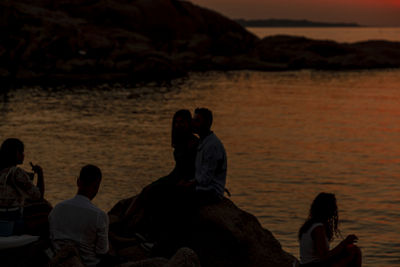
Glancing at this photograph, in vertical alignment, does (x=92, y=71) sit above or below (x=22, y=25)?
below

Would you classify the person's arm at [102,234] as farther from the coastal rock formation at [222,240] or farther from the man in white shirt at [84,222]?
the coastal rock formation at [222,240]

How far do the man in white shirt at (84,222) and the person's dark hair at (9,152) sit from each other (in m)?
1.06

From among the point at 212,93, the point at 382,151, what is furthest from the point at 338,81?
the point at 382,151

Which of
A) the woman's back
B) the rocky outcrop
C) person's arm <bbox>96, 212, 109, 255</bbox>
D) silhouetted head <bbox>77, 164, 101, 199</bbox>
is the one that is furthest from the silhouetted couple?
the rocky outcrop

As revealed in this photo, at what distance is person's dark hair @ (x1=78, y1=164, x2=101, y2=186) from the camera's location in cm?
679

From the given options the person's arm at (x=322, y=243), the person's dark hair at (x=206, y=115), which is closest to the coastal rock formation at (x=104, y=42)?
the person's dark hair at (x=206, y=115)

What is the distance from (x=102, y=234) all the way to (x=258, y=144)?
22.6 metres

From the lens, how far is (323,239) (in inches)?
285

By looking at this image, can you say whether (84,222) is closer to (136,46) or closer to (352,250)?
(352,250)

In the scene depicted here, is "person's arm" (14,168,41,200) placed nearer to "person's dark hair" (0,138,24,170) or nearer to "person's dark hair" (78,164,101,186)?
"person's dark hair" (0,138,24,170)

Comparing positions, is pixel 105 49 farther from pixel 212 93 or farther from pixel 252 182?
pixel 252 182

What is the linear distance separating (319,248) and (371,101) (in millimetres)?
48277

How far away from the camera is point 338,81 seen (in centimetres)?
7444

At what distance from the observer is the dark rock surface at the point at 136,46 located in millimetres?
70812
